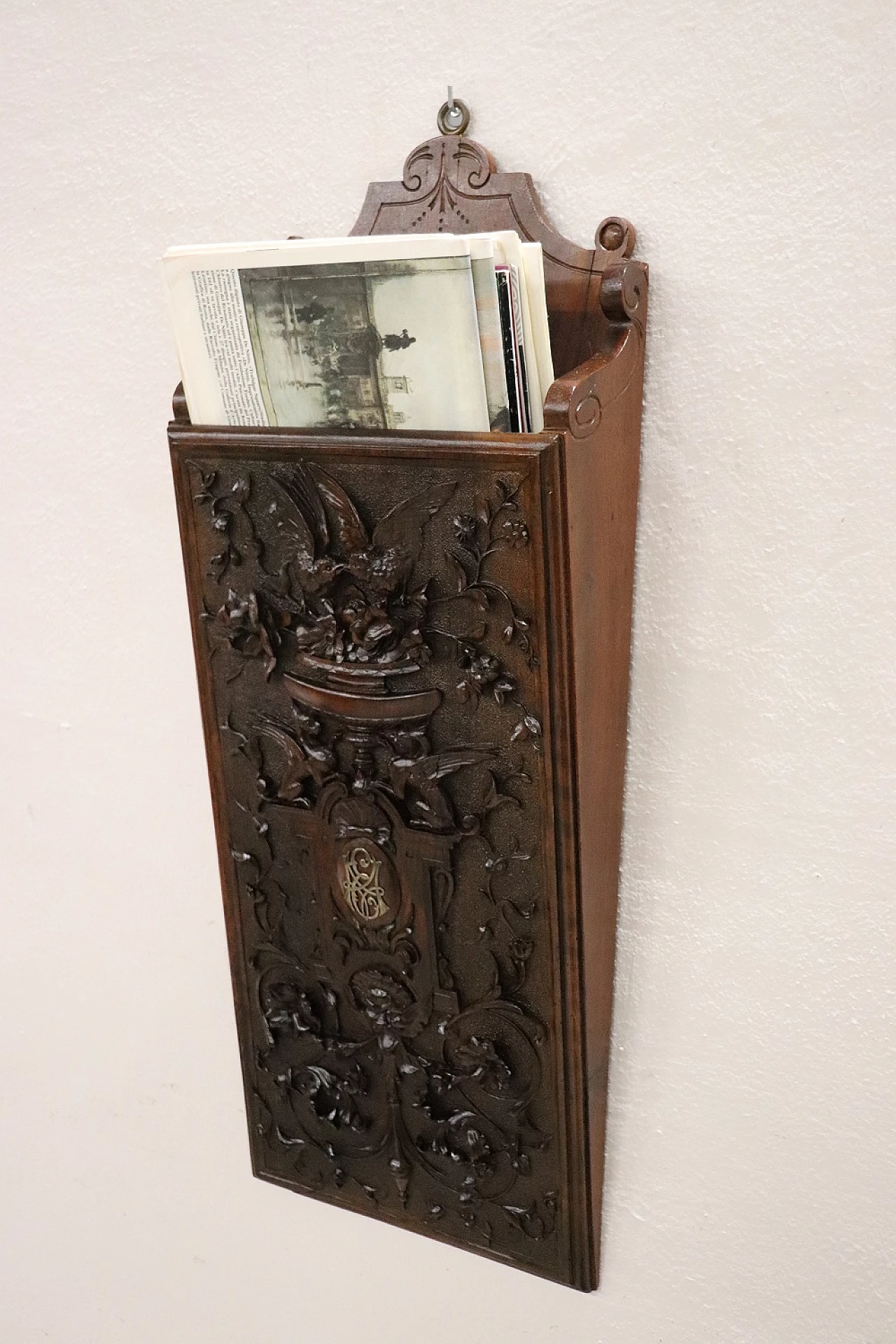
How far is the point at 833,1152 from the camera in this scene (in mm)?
652

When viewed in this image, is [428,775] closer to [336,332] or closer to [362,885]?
[362,885]

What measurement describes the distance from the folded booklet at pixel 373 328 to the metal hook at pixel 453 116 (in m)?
0.11

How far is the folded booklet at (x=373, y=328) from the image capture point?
1.63 ft

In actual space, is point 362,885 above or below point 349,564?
below

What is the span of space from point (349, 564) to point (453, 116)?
24 cm

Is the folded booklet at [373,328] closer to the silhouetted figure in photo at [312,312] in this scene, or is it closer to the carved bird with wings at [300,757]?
the silhouetted figure in photo at [312,312]

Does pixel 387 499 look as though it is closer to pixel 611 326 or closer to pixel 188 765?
pixel 611 326

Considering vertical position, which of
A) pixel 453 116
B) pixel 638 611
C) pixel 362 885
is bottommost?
Result: pixel 362 885

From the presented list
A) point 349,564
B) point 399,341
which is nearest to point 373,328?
point 399,341

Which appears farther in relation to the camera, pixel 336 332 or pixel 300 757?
pixel 300 757

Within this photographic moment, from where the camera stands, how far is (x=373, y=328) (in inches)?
20.3

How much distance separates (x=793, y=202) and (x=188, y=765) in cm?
53

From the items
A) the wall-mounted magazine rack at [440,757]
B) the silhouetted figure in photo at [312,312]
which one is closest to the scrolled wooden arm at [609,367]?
the wall-mounted magazine rack at [440,757]

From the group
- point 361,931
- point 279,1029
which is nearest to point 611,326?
point 361,931
